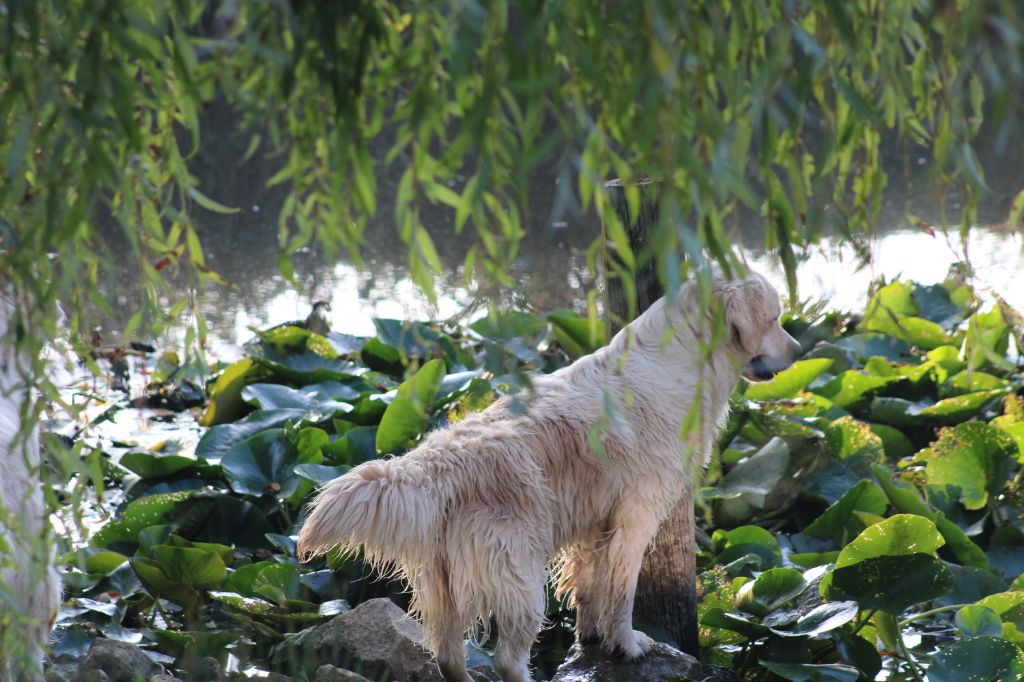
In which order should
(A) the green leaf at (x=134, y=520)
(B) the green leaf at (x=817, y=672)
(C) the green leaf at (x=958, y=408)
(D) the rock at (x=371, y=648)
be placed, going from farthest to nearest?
(C) the green leaf at (x=958, y=408)
(A) the green leaf at (x=134, y=520)
(D) the rock at (x=371, y=648)
(B) the green leaf at (x=817, y=672)

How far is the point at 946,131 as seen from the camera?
1960 millimetres

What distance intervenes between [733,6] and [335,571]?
2950mm

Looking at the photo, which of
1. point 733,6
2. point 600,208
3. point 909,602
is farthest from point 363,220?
point 909,602

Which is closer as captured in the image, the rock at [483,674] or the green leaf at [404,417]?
the rock at [483,674]

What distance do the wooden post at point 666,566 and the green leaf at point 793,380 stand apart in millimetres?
1733

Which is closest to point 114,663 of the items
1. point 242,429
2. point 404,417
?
point 404,417

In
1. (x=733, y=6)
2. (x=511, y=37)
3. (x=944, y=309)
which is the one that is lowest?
(x=511, y=37)

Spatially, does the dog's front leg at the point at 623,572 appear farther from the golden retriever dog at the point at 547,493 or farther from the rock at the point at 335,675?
the rock at the point at 335,675

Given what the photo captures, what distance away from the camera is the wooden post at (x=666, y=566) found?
4.02 metres

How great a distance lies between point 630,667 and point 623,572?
301 mm

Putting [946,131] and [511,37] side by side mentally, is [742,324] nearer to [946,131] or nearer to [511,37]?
[946,131]

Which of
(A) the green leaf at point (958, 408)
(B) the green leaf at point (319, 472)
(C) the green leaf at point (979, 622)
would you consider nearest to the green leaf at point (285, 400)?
(B) the green leaf at point (319, 472)

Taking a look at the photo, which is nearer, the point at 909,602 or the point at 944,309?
the point at 909,602

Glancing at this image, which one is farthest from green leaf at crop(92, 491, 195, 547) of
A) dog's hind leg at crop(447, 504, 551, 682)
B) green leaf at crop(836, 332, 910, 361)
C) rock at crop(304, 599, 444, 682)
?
→ green leaf at crop(836, 332, 910, 361)
